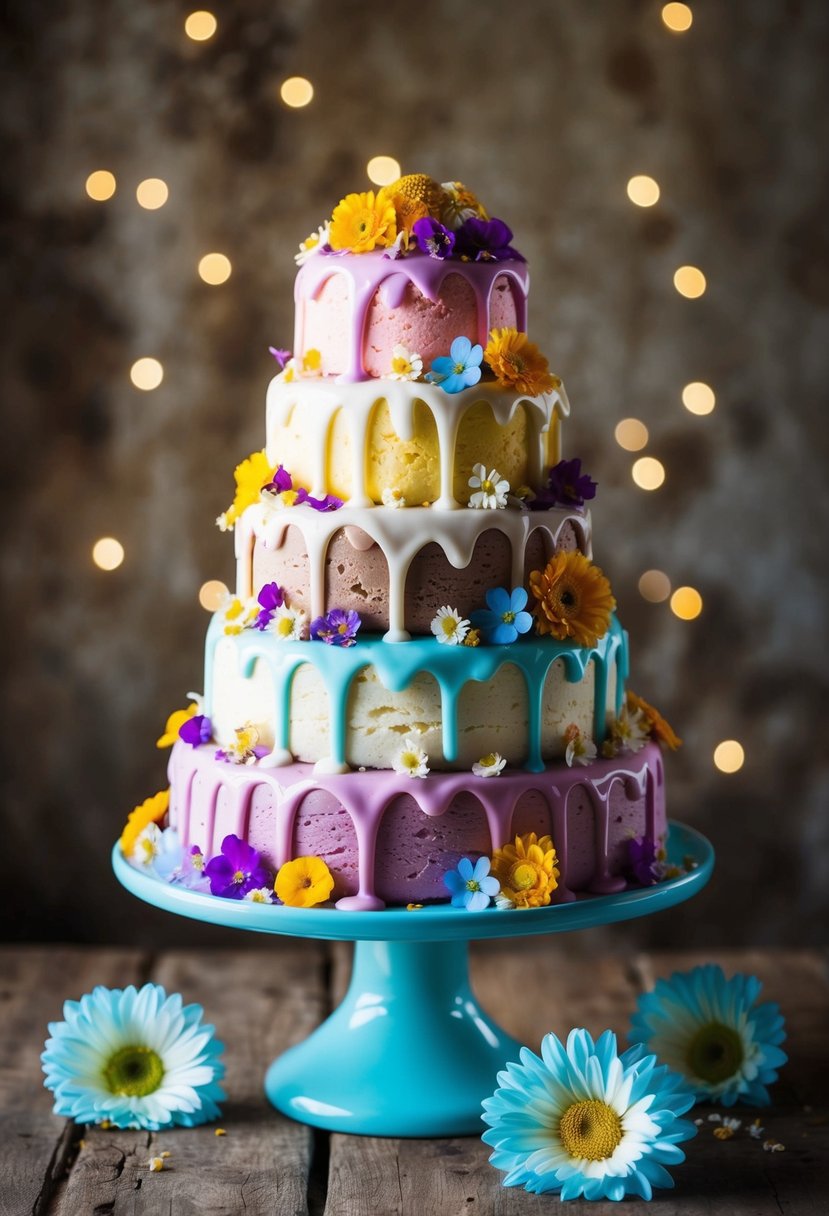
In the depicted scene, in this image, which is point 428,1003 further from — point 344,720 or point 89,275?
point 89,275

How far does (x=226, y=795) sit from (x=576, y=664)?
0.52 metres

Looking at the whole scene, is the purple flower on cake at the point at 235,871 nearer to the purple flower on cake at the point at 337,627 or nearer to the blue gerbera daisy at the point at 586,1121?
the purple flower on cake at the point at 337,627

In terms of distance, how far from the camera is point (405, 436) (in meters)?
2.20

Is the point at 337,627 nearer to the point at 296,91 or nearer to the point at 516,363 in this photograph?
the point at 516,363

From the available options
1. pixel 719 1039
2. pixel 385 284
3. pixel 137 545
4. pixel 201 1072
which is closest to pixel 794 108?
pixel 385 284

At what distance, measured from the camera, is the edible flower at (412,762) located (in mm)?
2148

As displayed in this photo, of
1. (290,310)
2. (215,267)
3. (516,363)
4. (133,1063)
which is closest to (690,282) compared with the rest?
(290,310)

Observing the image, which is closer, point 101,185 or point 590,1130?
point 590,1130

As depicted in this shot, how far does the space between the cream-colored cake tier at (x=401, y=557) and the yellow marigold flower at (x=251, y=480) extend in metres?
0.07

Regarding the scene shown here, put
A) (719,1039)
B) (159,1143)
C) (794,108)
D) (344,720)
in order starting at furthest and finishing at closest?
1. (794,108)
2. (719,1039)
3. (159,1143)
4. (344,720)

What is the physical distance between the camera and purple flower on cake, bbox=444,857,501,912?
2.14 meters

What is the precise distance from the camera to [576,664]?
2270 mm

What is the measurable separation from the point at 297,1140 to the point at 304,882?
1.48 ft

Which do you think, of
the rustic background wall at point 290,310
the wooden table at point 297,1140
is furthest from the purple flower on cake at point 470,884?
the rustic background wall at point 290,310
